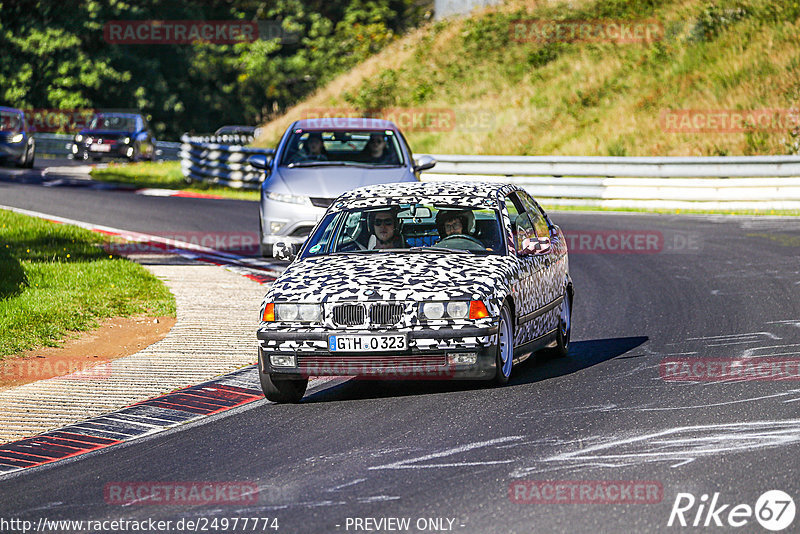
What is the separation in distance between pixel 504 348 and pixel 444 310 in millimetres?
675

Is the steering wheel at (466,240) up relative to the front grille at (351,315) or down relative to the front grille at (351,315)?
up

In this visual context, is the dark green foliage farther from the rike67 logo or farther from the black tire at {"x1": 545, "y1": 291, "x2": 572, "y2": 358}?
the rike67 logo

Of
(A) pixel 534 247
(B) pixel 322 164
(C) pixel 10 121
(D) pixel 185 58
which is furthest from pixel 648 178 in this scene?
(D) pixel 185 58

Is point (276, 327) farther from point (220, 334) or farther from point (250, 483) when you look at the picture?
point (220, 334)

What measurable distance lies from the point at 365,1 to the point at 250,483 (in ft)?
206

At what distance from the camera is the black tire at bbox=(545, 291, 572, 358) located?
1077cm

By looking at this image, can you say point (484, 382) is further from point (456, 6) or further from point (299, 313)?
point (456, 6)

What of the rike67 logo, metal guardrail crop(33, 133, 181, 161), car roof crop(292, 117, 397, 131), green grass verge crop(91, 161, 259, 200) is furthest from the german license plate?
metal guardrail crop(33, 133, 181, 161)

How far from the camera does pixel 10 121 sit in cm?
3600

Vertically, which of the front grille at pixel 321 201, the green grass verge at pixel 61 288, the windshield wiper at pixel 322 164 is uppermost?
the windshield wiper at pixel 322 164

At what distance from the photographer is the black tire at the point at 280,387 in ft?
29.5

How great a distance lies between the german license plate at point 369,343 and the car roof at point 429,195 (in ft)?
6.05

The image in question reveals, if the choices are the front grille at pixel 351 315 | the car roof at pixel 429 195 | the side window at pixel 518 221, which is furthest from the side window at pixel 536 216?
the front grille at pixel 351 315

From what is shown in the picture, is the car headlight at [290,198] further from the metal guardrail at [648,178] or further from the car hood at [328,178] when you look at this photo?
the metal guardrail at [648,178]
